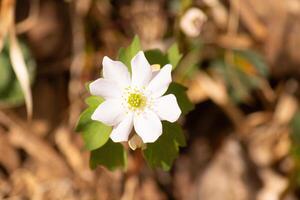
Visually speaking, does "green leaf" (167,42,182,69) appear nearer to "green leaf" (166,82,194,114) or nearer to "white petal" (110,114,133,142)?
"green leaf" (166,82,194,114)

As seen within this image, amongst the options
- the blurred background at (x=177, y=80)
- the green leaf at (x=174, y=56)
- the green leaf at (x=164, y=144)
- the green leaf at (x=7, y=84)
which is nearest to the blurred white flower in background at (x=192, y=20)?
the blurred background at (x=177, y=80)

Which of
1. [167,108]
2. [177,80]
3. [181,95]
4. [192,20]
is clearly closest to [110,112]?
[167,108]

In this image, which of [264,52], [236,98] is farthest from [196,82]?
[264,52]

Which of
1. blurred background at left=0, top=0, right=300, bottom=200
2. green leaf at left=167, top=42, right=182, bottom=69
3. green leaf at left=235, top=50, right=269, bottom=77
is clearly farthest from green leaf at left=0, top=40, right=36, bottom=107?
green leaf at left=235, top=50, right=269, bottom=77

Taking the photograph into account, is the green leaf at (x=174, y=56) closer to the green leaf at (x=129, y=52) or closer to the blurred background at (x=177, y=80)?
the green leaf at (x=129, y=52)

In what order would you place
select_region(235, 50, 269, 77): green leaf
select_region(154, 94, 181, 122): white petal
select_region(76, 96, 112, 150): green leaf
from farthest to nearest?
select_region(235, 50, 269, 77): green leaf, select_region(76, 96, 112, 150): green leaf, select_region(154, 94, 181, 122): white petal

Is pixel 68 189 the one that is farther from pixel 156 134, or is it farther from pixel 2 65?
pixel 156 134

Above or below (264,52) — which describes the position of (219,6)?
above
